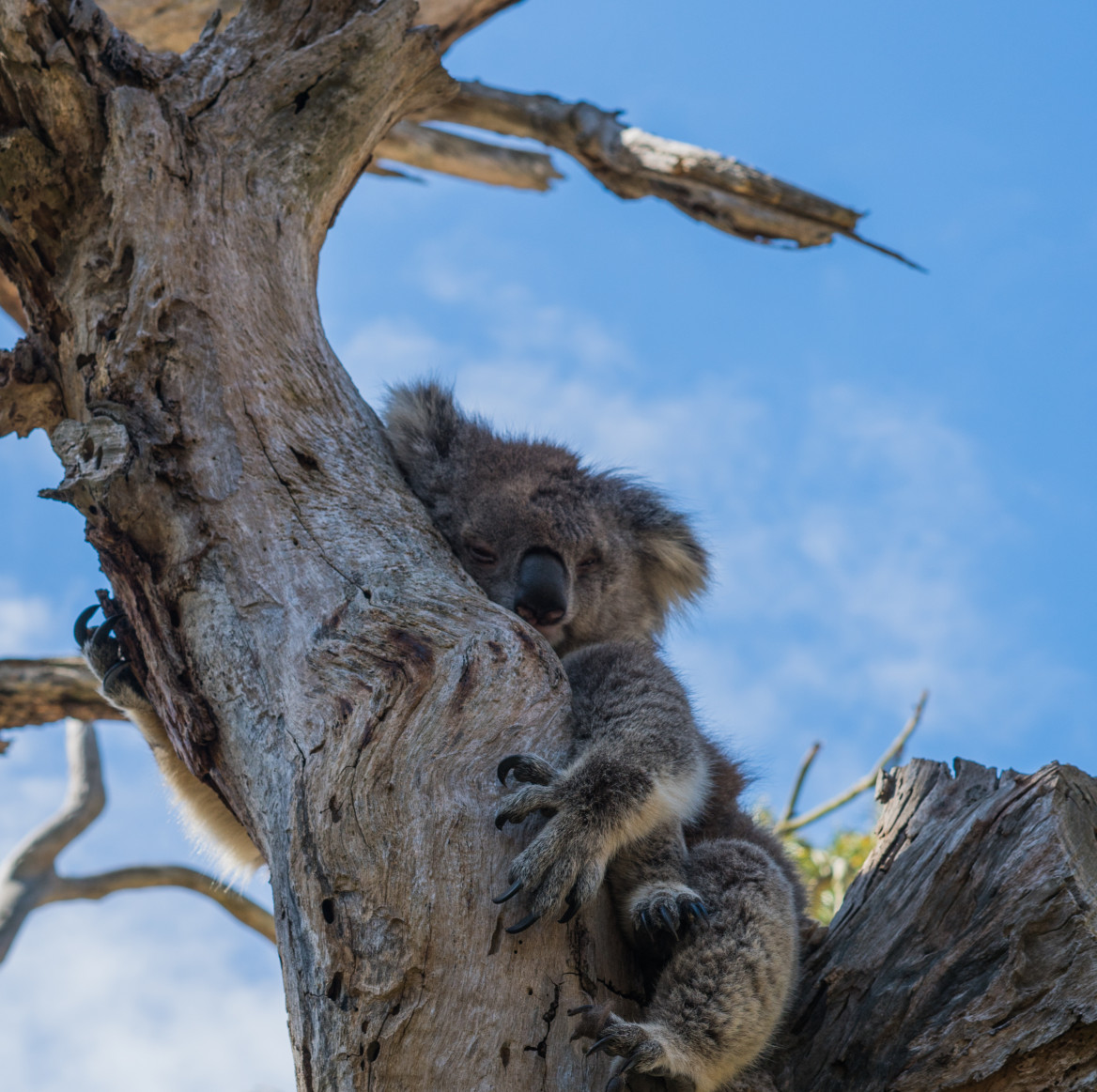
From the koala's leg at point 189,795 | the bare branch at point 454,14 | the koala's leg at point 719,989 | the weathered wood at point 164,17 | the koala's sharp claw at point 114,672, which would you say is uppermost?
the weathered wood at point 164,17

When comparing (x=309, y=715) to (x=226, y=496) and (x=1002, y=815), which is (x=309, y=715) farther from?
(x=1002, y=815)

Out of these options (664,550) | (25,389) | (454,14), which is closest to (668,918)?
(664,550)

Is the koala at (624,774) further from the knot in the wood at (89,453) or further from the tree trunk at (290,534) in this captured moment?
the knot in the wood at (89,453)

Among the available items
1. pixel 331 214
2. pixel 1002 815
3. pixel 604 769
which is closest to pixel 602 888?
pixel 604 769

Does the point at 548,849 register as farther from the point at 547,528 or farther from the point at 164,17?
the point at 164,17

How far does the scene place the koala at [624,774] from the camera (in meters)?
2.12

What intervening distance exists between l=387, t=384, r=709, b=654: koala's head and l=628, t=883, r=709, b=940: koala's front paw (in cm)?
100

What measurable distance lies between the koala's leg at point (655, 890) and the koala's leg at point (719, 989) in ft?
0.17

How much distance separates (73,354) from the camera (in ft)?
9.52

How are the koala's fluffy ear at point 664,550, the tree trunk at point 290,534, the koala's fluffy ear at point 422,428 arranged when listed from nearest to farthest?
the tree trunk at point 290,534 < the koala's fluffy ear at point 422,428 < the koala's fluffy ear at point 664,550

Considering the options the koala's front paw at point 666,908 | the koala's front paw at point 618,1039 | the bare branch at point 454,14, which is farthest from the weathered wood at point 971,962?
the bare branch at point 454,14

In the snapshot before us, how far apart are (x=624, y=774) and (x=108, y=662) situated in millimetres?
1513

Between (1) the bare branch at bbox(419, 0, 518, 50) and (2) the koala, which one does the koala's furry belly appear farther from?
(1) the bare branch at bbox(419, 0, 518, 50)

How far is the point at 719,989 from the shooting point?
221 cm
